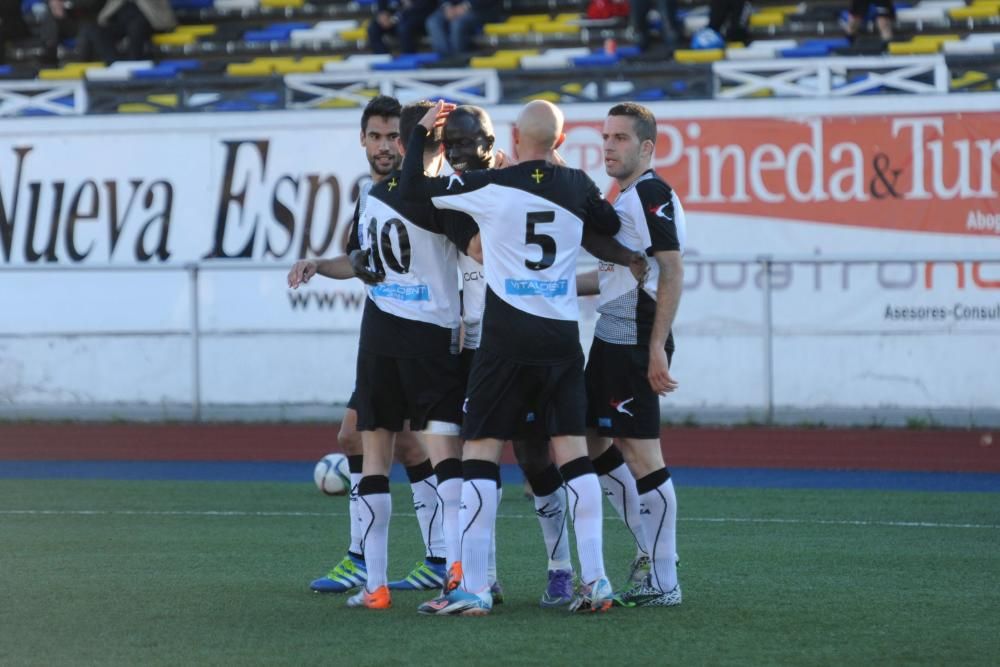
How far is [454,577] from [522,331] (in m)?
1.10

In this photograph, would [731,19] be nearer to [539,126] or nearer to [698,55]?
[698,55]

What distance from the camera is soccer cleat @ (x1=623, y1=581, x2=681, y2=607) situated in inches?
267

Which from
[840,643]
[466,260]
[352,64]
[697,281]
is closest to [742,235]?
[697,281]

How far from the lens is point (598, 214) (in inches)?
263

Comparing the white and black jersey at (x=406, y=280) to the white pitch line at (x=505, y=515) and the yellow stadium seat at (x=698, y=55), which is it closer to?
the white pitch line at (x=505, y=515)

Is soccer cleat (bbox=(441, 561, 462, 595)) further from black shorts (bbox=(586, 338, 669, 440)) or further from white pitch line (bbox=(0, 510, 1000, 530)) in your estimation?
white pitch line (bbox=(0, 510, 1000, 530))

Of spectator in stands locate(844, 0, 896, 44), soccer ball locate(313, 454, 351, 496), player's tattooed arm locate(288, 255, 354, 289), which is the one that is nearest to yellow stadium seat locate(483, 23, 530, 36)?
spectator in stands locate(844, 0, 896, 44)

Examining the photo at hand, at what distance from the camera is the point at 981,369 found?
15016 millimetres

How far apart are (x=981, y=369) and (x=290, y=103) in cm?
812

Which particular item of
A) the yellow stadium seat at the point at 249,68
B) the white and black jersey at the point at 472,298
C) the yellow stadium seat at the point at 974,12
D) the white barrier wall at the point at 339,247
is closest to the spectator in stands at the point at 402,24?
A: the yellow stadium seat at the point at 249,68

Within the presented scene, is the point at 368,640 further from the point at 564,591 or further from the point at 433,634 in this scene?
the point at 564,591

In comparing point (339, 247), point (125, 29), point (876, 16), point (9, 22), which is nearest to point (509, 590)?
point (339, 247)

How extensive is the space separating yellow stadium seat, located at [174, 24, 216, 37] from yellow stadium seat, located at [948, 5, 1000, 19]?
9907 millimetres

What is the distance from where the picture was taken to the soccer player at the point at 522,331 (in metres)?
6.52
